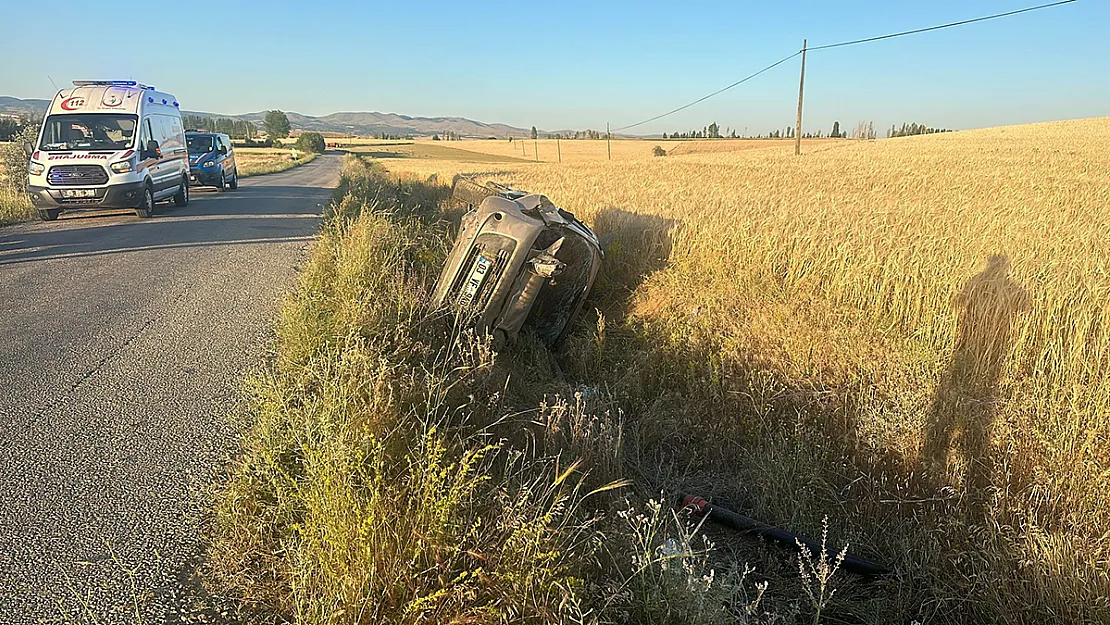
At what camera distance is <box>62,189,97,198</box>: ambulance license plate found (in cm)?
1295

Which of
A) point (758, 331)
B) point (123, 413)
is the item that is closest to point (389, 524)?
point (123, 413)

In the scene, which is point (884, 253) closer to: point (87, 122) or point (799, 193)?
point (799, 193)

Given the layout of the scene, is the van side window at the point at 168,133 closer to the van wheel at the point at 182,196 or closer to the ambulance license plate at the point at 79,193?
the van wheel at the point at 182,196

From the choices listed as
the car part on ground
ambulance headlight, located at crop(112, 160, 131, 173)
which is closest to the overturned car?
the car part on ground

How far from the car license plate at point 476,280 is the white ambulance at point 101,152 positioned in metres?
10.8

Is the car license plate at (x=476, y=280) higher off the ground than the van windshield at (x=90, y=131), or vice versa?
the van windshield at (x=90, y=131)

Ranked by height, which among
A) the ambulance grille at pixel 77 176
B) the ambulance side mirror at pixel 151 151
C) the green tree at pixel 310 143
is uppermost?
the green tree at pixel 310 143

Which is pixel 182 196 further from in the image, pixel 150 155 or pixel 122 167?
pixel 122 167

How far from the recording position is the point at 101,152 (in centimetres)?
1335

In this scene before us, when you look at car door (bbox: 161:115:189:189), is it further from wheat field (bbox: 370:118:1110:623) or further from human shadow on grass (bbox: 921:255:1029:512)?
human shadow on grass (bbox: 921:255:1029:512)

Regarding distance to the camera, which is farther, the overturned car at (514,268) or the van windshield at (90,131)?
the van windshield at (90,131)

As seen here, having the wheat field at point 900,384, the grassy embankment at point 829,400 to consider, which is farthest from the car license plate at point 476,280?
the wheat field at point 900,384

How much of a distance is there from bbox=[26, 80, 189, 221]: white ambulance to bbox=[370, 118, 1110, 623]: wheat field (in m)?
11.1

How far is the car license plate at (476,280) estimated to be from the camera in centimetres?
590
